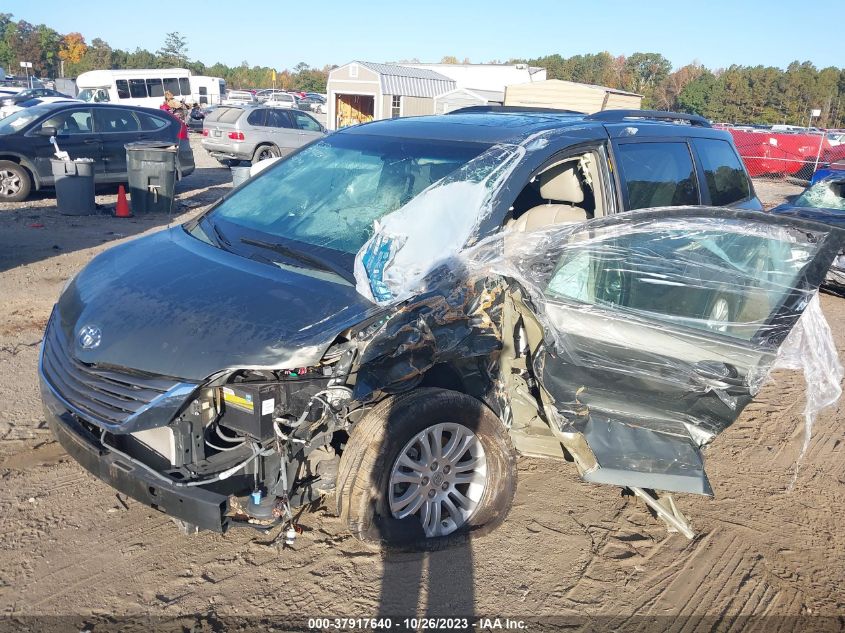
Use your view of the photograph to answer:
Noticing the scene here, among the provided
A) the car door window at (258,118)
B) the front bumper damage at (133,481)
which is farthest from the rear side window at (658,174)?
the car door window at (258,118)

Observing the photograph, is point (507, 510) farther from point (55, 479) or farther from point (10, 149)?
point (10, 149)

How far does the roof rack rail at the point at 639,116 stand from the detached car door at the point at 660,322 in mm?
1269

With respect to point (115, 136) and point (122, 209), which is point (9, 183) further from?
point (122, 209)

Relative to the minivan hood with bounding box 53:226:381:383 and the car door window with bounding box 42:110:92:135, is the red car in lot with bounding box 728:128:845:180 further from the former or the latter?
the minivan hood with bounding box 53:226:381:383

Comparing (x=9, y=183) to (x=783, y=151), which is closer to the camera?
(x=9, y=183)

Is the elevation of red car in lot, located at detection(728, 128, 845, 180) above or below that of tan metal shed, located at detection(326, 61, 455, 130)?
below

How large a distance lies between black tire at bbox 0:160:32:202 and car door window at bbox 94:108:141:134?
150 centimetres

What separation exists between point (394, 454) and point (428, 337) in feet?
1.72

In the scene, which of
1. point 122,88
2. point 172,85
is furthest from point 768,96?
point 122,88

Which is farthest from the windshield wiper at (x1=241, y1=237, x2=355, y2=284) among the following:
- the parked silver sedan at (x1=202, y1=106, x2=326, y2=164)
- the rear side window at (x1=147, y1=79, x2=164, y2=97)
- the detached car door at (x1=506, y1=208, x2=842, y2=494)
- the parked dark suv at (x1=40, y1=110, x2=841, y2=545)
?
the rear side window at (x1=147, y1=79, x2=164, y2=97)

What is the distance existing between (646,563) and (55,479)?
3.08 meters

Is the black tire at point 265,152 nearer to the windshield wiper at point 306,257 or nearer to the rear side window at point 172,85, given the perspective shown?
the windshield wiper at point 306,257

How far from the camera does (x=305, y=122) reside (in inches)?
711

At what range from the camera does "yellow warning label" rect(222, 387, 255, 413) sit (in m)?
2.71
